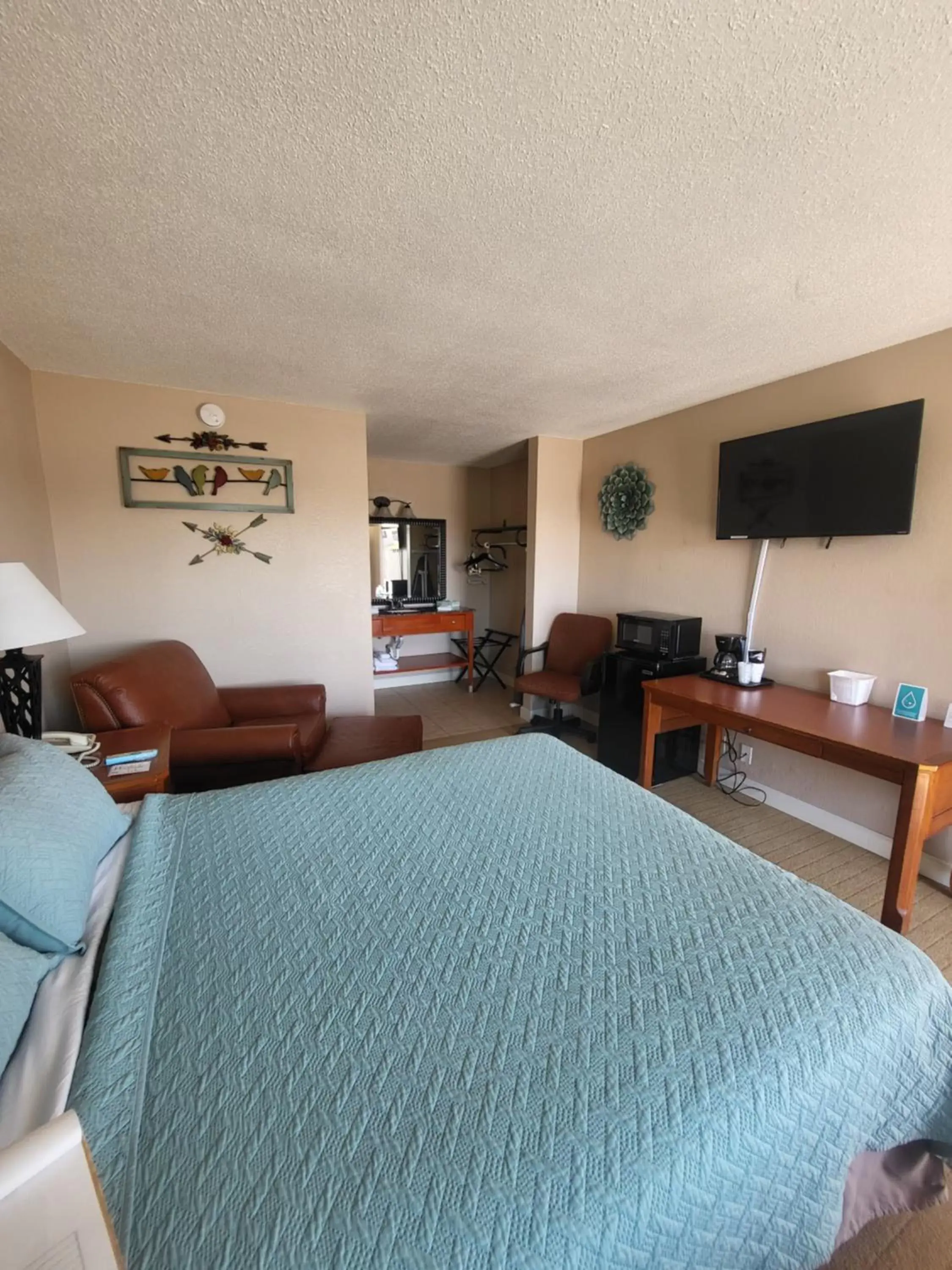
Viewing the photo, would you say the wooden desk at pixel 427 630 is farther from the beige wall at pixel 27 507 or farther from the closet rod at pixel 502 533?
the beige wall at pixel 27 507

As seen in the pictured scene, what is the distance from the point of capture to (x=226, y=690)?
296 centimetres


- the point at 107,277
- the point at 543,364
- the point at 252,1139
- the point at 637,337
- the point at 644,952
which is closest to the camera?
the point at 252,1139

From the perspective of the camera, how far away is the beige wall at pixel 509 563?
4969mm

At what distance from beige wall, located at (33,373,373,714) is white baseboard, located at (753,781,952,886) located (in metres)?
2.64

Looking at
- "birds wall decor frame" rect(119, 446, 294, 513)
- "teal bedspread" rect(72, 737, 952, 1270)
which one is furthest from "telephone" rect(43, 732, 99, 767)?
"birds wall decor frame" rect(119, 446, 294, 513)

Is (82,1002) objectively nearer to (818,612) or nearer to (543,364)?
(543,364)

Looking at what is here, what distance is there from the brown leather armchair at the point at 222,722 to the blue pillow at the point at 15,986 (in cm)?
120

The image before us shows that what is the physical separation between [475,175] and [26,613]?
175 cm

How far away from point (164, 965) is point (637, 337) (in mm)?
2593

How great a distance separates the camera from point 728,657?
2.82 meters

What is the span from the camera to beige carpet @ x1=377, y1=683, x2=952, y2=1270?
1.06m

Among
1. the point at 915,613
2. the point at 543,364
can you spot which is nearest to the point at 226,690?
the point at 543,364

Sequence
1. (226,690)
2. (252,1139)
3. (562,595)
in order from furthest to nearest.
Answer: (562,595) < (226,690) < (252,1139)

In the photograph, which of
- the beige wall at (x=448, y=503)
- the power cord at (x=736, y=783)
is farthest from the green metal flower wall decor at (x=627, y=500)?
the beige wall at (x=448, y=503)
